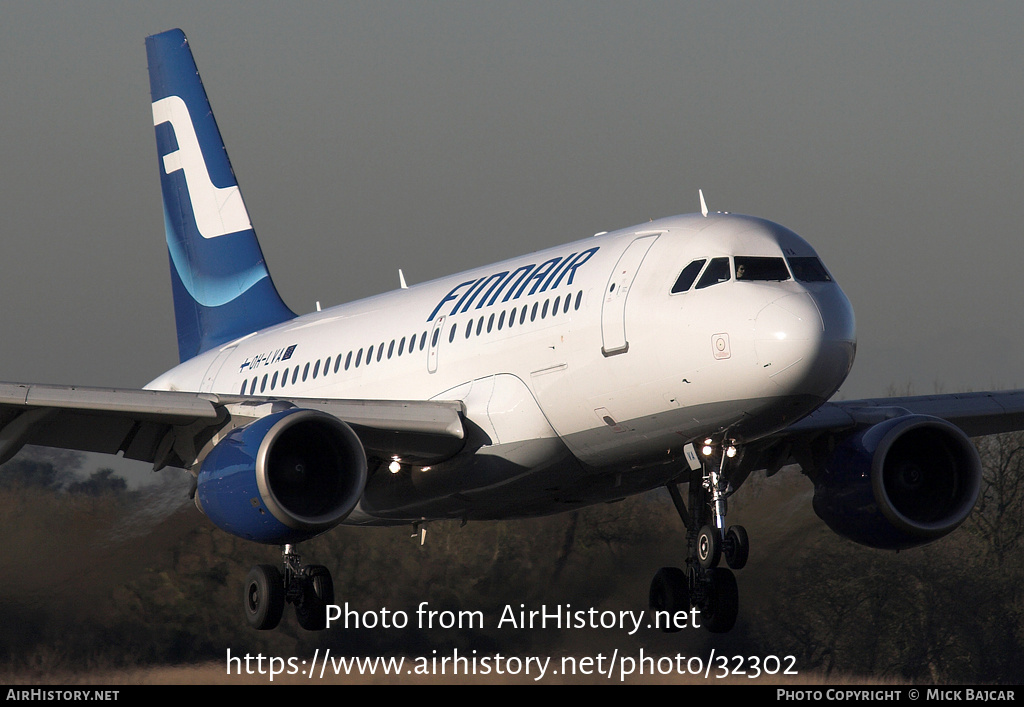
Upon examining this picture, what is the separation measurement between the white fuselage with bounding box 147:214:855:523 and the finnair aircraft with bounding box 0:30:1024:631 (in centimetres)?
3

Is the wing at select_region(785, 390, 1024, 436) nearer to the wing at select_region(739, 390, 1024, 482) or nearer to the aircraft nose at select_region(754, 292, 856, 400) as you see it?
the wing at select_region(739, 390, 1024, 482)

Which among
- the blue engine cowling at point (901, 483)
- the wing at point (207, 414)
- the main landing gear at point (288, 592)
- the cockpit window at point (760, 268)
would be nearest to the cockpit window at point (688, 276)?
the cockpit window at point (760, 268)

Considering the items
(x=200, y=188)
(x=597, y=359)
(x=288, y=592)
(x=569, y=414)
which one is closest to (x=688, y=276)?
(x=597, y=359)

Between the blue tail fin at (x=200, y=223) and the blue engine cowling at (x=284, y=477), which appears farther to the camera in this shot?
the blue tail fin at (x=200, y=223)

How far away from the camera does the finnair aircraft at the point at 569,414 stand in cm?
1647

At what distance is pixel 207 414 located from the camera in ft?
61.6

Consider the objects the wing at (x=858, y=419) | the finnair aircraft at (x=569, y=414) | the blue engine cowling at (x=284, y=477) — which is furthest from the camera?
the wing at (x=858, y=419)

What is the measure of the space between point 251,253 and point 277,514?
12.4 metres

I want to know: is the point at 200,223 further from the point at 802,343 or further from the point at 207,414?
the point at 802,343

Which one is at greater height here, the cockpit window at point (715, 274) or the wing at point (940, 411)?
the cockpit window at point (715, 274)

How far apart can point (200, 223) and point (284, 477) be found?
12.9m

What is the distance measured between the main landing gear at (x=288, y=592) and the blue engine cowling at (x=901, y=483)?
23.9 feet

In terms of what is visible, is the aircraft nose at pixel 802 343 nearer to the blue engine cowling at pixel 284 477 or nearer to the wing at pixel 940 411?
the wing at pixel 940 411

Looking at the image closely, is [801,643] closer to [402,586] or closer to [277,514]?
[402,586]
